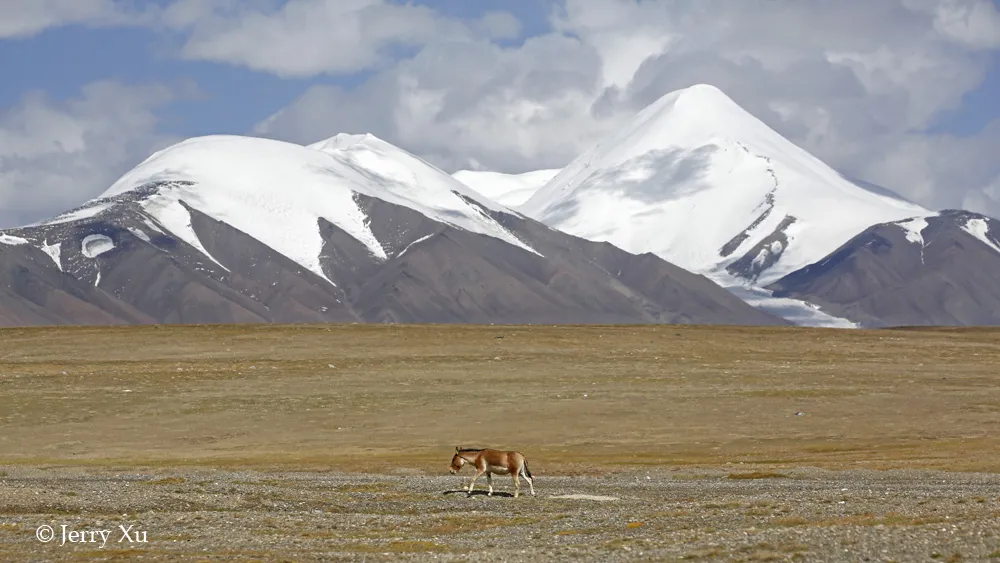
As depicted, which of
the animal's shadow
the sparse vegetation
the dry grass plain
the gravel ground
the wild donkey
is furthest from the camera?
the sparse vegetation

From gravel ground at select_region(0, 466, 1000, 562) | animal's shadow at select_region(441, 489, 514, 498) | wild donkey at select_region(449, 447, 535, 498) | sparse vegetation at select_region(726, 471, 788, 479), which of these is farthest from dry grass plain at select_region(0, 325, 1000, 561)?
wild donkey at select_region(449, 447, 535, 498)

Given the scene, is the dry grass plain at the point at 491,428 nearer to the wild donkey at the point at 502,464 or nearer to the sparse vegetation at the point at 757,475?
the sparse vegetation at the point at 757,475

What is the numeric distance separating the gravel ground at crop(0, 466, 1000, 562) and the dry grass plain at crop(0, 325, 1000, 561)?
152 millimetres

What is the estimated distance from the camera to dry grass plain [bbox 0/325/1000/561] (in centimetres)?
3006

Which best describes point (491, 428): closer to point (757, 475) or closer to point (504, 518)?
point (757, 475)

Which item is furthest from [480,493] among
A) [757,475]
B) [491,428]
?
[491,428]

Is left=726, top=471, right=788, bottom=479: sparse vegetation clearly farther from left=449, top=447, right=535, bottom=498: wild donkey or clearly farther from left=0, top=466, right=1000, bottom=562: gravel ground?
left=449, top=447, right=535, bottom=498: wild donkey

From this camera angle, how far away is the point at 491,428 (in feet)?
220

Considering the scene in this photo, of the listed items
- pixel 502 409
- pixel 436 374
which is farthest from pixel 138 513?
pixel 436 374

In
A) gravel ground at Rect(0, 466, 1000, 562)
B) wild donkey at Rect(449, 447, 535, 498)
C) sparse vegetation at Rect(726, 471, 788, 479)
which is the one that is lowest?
sparse vegetation at Rect(726, 471, 788, 479)

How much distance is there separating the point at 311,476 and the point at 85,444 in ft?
66.3

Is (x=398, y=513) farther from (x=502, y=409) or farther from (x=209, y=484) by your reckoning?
(x=502, y=409)

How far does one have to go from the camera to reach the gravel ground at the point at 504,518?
83.0 feet

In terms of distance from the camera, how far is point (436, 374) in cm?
8419
